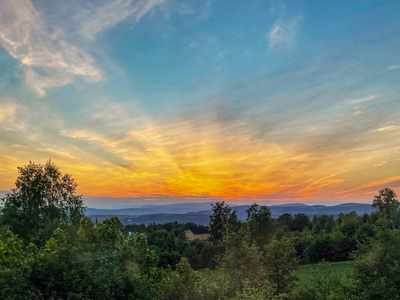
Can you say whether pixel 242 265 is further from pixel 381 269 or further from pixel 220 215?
pixel 220 215

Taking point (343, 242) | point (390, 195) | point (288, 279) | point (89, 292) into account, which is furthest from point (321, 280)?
point (390, 195)

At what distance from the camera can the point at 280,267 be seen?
12.9 m

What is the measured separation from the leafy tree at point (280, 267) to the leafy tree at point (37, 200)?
67.2 ft

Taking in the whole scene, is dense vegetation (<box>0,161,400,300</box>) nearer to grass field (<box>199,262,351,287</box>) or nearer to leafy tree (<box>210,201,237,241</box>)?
grass field (<box>199,262,351,287</box>)

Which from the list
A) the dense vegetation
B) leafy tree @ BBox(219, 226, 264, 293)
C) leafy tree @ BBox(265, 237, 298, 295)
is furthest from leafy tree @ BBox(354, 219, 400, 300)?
leafy tree @ BBox(219, 226, 264, 293)

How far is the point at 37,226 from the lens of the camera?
84.5 ft

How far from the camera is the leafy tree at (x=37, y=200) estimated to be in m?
25.4

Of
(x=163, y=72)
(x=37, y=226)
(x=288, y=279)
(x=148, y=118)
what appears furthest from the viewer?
(x=37, y=226)

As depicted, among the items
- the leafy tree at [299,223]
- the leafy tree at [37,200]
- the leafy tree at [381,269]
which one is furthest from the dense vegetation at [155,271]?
the leafy tree at [299,223]

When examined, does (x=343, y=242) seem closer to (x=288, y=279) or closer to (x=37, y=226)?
(x=288, y=279)

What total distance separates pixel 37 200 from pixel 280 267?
23.8 m

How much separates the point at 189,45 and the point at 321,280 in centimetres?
1444

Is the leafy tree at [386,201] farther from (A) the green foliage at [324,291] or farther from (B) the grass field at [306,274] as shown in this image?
(A) the green foliage at [324,291]

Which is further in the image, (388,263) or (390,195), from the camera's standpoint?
(390,195)
